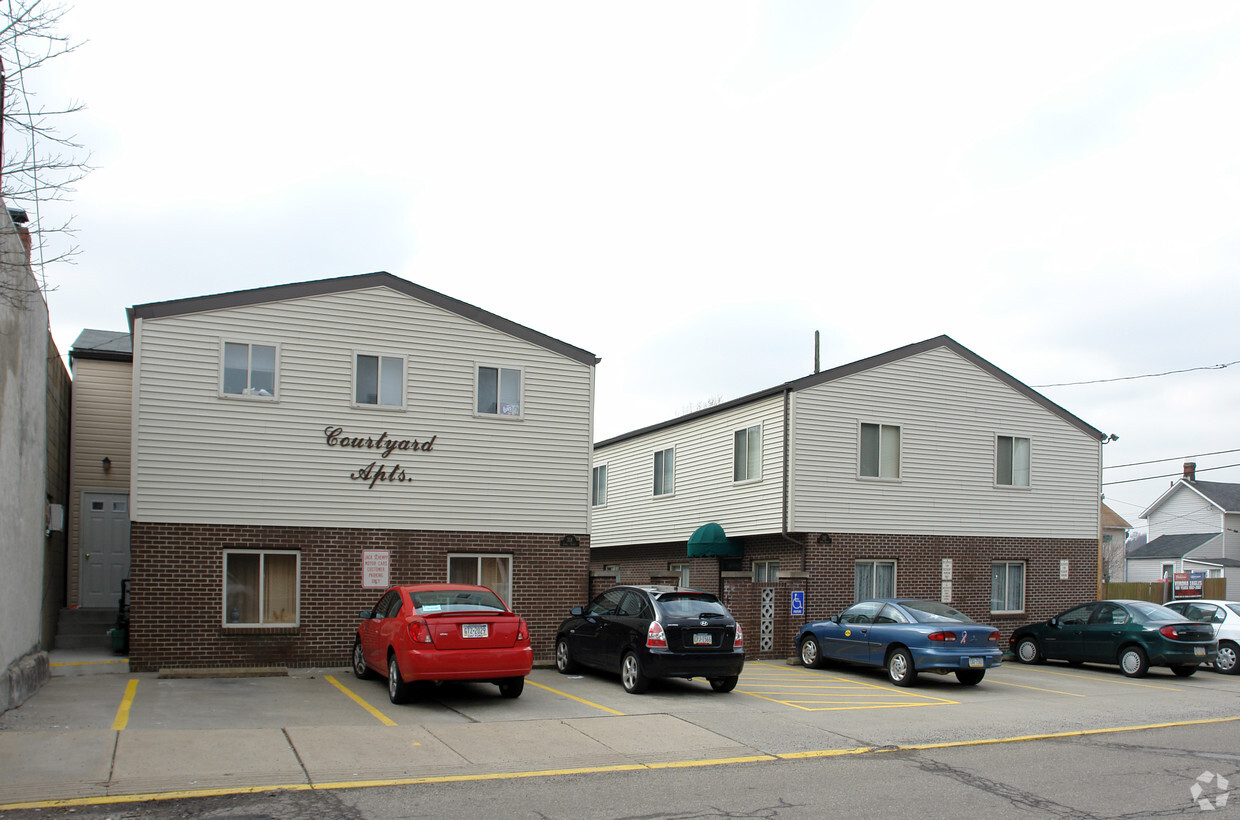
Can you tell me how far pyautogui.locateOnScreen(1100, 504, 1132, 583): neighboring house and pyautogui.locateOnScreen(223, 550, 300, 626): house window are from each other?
5656 cm

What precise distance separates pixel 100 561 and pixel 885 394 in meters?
16.9

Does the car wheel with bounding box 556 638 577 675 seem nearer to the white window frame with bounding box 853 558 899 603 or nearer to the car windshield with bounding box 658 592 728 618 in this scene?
the car windshield with bounding box 658 592 728 618

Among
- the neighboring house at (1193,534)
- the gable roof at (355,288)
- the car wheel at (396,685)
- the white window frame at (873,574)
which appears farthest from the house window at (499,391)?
the neighboring house at (1193,534)

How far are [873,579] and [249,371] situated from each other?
13.9 metres

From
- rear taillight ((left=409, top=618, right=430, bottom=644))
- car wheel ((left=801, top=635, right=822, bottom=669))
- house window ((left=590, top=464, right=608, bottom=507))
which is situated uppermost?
house window ((left=590, top=464, right=608, bottom=507))

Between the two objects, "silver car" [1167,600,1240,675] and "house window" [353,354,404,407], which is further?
"silver car" [1167,600,1240,675]

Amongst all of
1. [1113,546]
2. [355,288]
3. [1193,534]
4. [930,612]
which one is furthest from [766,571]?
[1113,546]

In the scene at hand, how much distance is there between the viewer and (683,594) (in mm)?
15023

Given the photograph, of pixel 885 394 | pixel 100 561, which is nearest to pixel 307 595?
pixel 100 561

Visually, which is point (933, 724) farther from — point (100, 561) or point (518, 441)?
point (100, 561)

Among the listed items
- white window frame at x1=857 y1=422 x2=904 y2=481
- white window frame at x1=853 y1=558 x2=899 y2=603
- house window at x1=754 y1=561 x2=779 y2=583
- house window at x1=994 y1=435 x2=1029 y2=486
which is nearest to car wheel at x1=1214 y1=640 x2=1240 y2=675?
house window at x1=994 y1=435 x2=1029 y2=486

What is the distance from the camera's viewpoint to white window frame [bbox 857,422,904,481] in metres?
22.6

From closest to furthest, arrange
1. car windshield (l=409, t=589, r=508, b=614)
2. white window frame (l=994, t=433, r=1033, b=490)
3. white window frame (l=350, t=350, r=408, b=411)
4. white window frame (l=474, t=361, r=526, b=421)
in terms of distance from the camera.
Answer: car windshield (l=409, t=589, r=508, b=614)
white window frame (l=350, t=350, r=408, b=411)
white window frame (l=474, t=361, r=526, b=421)
white window frame (l=994, t=433, r=1033, b=490)

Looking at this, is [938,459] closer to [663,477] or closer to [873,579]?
[873,579]
